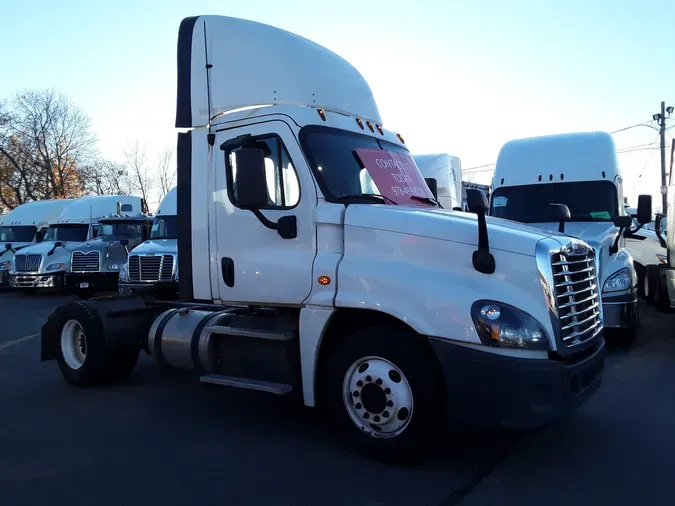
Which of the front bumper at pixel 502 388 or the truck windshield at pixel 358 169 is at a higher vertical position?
the truck windshield at pixel 358 169

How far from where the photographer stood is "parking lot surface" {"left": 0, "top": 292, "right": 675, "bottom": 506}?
4086mm

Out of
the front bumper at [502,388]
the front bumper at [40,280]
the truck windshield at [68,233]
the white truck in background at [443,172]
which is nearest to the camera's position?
the front bumper at [502,388]

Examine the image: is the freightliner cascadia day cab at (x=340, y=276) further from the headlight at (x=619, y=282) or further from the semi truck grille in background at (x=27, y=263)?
the semi truck grille in background at (x=27, y=263)

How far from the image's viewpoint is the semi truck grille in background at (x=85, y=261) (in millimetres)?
16766

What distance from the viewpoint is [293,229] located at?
4996 mm

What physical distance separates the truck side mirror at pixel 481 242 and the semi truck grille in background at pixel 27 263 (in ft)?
55.8

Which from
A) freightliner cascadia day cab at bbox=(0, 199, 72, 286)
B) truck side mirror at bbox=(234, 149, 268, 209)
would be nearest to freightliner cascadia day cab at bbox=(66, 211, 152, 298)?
freightliner cascadia day cab at bbox=(0, 199, 72, 286)

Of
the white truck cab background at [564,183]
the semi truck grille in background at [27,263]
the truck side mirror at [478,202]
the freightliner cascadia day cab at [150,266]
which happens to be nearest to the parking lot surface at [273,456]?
the truck side mirror at [478,202]

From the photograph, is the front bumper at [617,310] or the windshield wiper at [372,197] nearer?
the windshield wiper at [372,197]

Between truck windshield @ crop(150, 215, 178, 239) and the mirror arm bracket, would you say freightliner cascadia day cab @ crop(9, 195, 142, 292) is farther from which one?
the mirror arm bracket

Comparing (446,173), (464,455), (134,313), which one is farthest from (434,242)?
(446,173)

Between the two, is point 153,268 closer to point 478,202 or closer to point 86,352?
point 86,352

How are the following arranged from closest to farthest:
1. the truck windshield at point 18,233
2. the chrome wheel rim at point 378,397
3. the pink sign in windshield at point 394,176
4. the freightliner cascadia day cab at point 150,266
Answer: the chrome wheel rim at point 378,397, the pink sign in windshield at point 394,176, the freightliner cascadia day cab at point 150,266, the truck windshield at point 18,233

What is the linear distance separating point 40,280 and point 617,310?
16.0 meters
